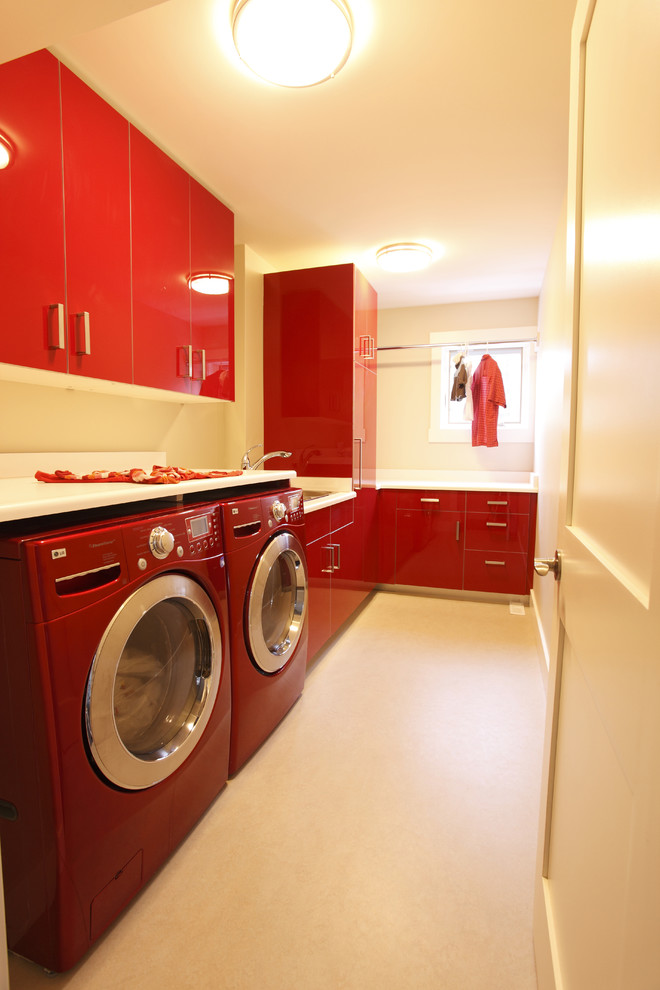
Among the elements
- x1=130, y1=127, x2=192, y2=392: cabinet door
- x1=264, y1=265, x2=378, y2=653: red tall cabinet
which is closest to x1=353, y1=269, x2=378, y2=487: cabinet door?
x1=264, y1=265, x2=378, y2=653: red tall cabinet

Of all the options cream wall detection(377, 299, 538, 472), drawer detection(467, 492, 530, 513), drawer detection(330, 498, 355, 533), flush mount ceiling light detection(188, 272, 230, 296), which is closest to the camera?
flush mount ceiling light detection(188, 272, 230, 296)

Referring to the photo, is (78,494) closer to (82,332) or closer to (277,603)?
(82,332)

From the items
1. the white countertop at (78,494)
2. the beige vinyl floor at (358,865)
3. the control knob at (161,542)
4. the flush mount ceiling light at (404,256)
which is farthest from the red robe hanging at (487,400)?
the control knob at (161,542)

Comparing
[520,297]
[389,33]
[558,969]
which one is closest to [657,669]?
[558,969]

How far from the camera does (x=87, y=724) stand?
39.5 inches

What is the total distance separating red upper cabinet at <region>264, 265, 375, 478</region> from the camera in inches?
114

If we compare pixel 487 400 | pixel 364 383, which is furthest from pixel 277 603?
pixel 487 400

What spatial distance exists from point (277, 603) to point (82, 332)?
1197 mm

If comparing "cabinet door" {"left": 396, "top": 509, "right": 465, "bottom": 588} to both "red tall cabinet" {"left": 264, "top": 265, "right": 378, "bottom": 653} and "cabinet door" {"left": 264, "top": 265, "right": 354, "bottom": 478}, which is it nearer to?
"red tall cabinet" {"left": 264, "top": 265, "right": 378, "bottom": 653}

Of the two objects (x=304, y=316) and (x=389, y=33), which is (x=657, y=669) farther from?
(x=304, y=316)

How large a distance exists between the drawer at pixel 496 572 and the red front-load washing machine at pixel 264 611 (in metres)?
1.80

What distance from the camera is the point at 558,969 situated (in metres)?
0.83

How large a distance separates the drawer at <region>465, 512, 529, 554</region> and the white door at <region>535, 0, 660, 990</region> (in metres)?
2.58

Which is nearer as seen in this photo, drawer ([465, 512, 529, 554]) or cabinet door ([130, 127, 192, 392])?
cabinet door ([130, 127, 192, 392])
